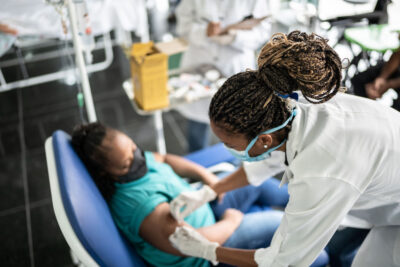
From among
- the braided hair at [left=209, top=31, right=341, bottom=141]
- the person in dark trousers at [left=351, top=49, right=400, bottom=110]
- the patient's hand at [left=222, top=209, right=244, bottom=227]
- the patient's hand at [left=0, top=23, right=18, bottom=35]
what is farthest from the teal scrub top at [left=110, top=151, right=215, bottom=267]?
the patient's hand at [left=0, top=23, right=18, bottom=35]

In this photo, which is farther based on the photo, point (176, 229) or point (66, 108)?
point (66, 108)

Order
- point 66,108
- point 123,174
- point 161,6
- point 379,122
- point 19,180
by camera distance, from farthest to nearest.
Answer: point 161,6 → point 66,108 → point 19,180 → point 123,174 → point 379,122

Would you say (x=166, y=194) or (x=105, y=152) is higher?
(x=105, y=152)

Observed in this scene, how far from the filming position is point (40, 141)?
8.93 feet

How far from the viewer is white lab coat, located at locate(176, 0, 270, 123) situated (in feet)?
6.64

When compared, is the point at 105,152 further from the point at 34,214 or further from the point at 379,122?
the point at 34,214

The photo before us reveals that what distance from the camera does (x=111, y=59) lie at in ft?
12.0

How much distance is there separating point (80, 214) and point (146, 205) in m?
0.36

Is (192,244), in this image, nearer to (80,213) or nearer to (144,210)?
(144,210)

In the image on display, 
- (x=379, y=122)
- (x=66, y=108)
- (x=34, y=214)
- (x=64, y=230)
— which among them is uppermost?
(x=379, y=122)

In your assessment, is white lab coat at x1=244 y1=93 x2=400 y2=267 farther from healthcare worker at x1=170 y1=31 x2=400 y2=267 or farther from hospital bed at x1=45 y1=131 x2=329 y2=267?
hospital bed at x1=45 y1=131 x2=329 y2=267

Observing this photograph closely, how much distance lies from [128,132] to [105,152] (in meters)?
1.49

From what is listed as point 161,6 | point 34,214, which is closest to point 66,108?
point 34,214

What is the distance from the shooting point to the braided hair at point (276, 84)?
887mm
